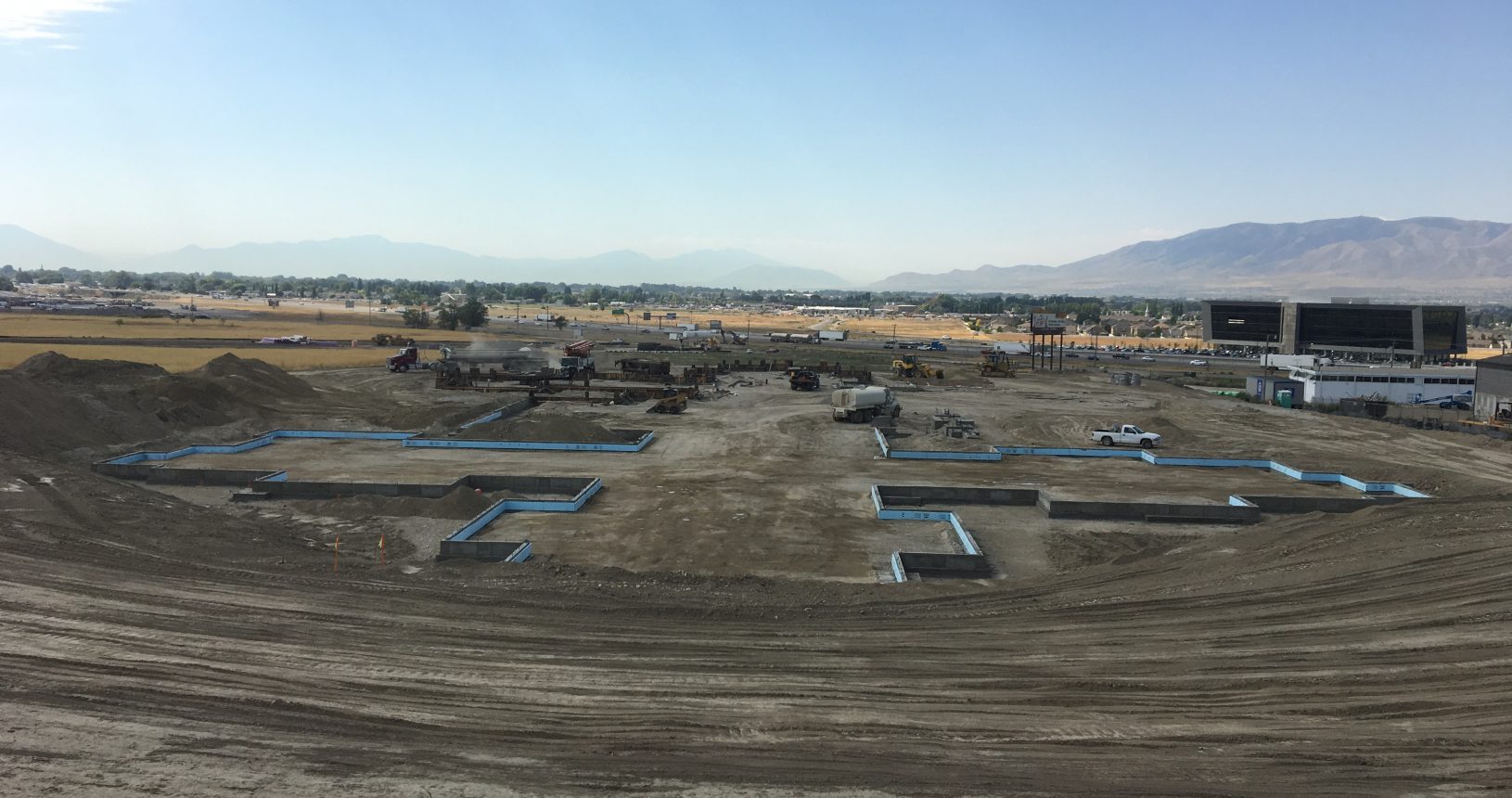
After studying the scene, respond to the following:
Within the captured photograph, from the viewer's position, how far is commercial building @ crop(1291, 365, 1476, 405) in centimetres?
5594

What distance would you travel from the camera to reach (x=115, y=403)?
115 feet

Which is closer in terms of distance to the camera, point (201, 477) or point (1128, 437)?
point (201, 477)

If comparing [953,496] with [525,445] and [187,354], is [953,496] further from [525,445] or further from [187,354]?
[187,354]

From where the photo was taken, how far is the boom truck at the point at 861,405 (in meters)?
44.3

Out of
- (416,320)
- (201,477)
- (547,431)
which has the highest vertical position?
(416,320)

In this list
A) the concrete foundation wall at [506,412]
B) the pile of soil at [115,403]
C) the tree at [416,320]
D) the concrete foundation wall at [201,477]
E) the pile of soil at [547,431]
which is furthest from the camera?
the tree at [416,320]

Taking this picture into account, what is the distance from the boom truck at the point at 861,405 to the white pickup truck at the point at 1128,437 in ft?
36.3

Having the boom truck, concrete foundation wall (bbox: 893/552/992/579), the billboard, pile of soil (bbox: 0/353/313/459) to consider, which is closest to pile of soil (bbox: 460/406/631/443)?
pile of soil (bbox: 0/353/313/459)

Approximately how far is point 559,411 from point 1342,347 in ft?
287

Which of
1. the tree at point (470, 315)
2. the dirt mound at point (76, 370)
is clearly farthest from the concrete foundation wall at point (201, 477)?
the tree at point (470, 315)

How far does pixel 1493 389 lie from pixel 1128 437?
2900 cm

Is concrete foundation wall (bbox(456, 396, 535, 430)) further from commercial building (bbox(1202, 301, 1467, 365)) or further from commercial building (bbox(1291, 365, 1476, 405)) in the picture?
commercial building (bbox(1202, 301, 1467, 365))

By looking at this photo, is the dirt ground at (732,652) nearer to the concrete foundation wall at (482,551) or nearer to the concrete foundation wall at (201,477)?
the concrete foundation wall at (482,551)

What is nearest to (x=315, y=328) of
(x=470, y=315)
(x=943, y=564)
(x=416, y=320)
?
(x=416, y=320)
